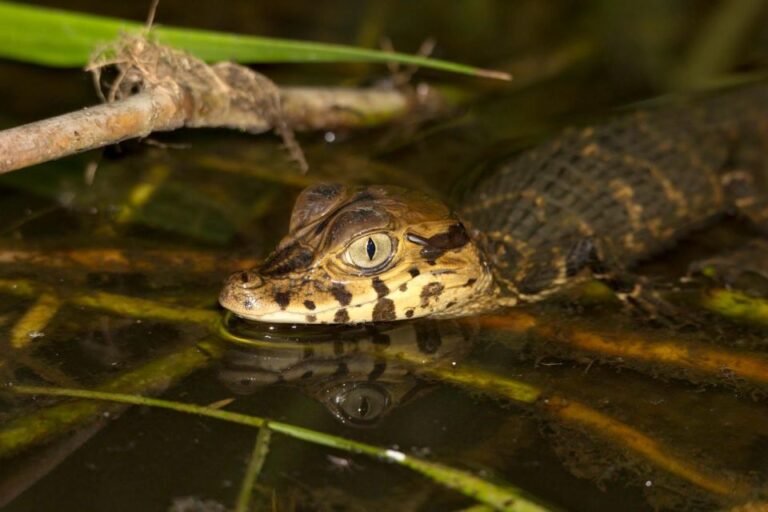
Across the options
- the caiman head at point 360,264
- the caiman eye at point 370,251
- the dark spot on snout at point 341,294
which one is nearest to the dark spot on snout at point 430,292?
the caiman head at point 360,264

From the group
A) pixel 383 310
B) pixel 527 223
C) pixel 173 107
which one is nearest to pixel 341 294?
pixel 383 310

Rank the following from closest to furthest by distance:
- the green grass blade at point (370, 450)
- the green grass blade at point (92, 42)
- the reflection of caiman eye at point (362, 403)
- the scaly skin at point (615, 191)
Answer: the green grass blade at point (370, 450) < the reflection of caiman eye at point (362, 403) < the green grass blade at point (92, 42) < the scaly skin at point (615, 191)

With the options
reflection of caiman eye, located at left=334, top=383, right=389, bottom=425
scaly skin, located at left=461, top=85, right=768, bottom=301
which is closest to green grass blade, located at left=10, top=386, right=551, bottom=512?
reflection of caiman eye, located at left=334, top=383, right=389, bottom=425

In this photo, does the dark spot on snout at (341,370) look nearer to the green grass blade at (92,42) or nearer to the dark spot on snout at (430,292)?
the dark spot on snout at (430,292)

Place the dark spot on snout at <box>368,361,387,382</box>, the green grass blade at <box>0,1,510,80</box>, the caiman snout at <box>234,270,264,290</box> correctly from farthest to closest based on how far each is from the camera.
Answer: the green grass blade at <box>0,1,510,80</box>, the caiman snout at <box>234,270,264,290</box>, the dark spot on snout at <box>368,361,387,382</box>

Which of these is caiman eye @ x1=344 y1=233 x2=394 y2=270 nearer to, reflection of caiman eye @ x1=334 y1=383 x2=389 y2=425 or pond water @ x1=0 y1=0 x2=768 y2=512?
pond water @ x1=0 y1=0 x2=768 y2=512

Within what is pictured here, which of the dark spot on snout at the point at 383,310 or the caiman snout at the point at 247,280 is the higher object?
the caiman snout at the point at 247,280
